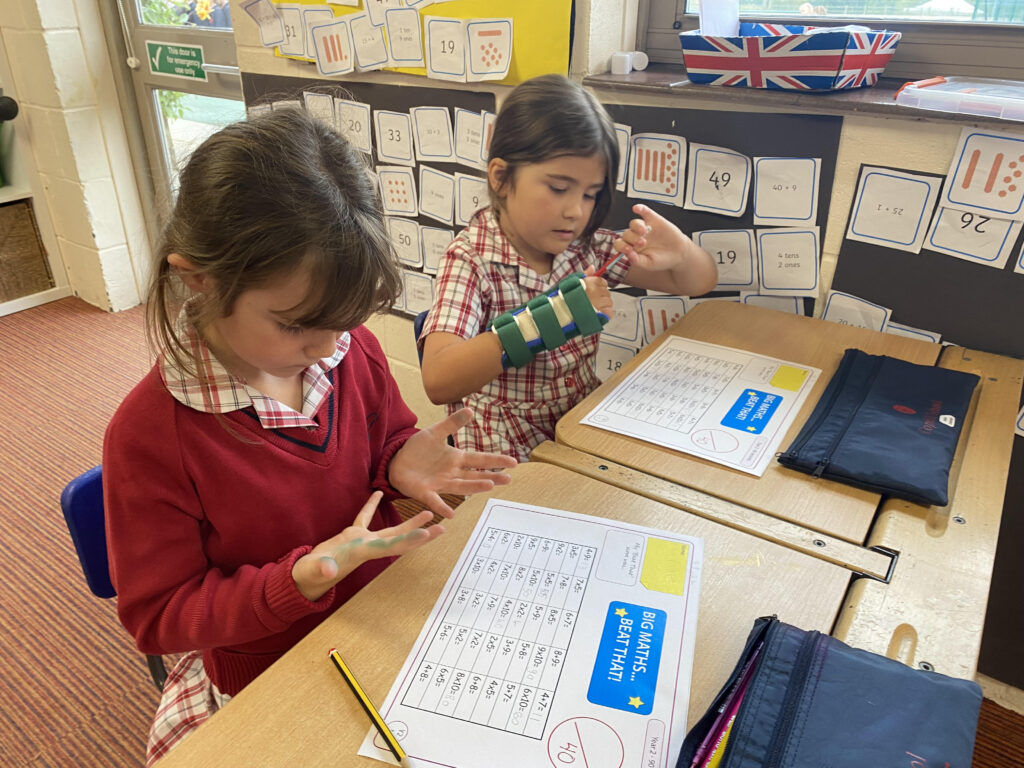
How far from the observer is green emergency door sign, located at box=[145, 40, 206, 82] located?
8.77 ft

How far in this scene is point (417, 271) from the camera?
6.60ft

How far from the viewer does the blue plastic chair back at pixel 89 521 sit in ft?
2.99

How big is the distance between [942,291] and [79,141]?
10.3 feet

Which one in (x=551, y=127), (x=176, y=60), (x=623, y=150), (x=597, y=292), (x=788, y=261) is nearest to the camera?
(x=597, y=292)

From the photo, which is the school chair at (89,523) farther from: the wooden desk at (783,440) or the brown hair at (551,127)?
the brown hair at (551,127)

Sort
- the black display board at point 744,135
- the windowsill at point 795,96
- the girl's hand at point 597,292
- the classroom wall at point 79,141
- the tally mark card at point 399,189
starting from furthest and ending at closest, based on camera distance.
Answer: the classroom wall at point 79,141 < the tally mark card at point 399,189 < the black display board at point 744,135 < the windowsill at point 795,96 < the girl's hand at point 597,292

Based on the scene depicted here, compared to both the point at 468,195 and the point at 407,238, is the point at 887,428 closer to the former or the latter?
the point at 468,195

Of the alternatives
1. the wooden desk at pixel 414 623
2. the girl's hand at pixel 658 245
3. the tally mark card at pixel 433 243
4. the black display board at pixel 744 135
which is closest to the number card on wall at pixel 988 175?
the black display board at pixel 744 135

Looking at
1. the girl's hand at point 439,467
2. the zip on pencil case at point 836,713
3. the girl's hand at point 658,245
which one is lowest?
the girl's hand at point 439,467

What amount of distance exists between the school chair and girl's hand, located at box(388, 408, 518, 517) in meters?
0.38

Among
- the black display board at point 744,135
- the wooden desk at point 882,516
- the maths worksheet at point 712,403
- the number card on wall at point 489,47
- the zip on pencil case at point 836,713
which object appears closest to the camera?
the zip on pencil case at point 836,713

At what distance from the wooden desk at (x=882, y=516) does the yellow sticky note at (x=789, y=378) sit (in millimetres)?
27

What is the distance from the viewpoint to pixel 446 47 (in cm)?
162

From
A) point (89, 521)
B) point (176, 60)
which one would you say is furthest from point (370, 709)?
point (176, 60)
